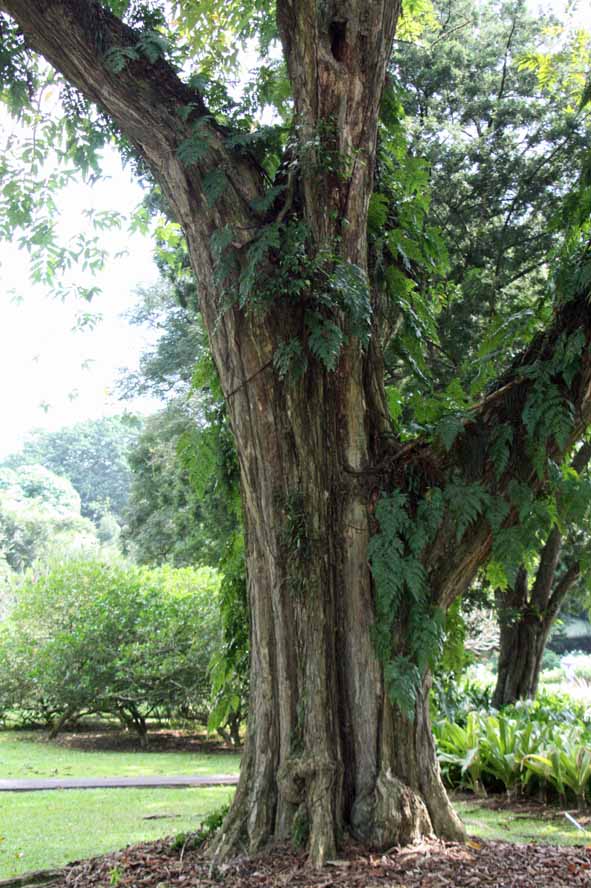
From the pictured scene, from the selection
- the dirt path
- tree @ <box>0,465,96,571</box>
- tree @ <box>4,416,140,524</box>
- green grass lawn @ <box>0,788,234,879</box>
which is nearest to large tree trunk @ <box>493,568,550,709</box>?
the dirt path

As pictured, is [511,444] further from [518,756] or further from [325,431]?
[518,756]

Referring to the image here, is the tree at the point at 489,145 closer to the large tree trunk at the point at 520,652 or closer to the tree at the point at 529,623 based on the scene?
the tree at the point at 529,623

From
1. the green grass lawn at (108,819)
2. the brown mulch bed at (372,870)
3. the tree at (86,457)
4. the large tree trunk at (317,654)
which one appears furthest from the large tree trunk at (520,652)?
the tree at (86,457)

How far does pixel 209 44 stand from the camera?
28.6ft

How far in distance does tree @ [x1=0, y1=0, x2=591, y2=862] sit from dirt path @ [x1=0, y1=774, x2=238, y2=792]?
5066 mm

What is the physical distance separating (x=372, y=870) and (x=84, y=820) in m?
3.80

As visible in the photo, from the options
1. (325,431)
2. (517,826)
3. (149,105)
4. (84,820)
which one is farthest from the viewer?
(84,820)

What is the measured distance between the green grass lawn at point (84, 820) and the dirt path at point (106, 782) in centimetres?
31

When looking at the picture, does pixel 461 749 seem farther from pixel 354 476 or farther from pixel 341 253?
pixel 341 253

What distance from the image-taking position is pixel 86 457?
192ft

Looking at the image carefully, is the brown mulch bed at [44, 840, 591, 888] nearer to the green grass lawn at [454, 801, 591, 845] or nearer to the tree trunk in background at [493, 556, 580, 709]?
the green grass lawn at [454, 801, 591, 845]

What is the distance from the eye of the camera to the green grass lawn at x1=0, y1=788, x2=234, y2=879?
554cm

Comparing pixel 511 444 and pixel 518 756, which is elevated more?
pixel 511 444

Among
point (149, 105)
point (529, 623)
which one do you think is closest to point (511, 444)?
point (149, 105)
